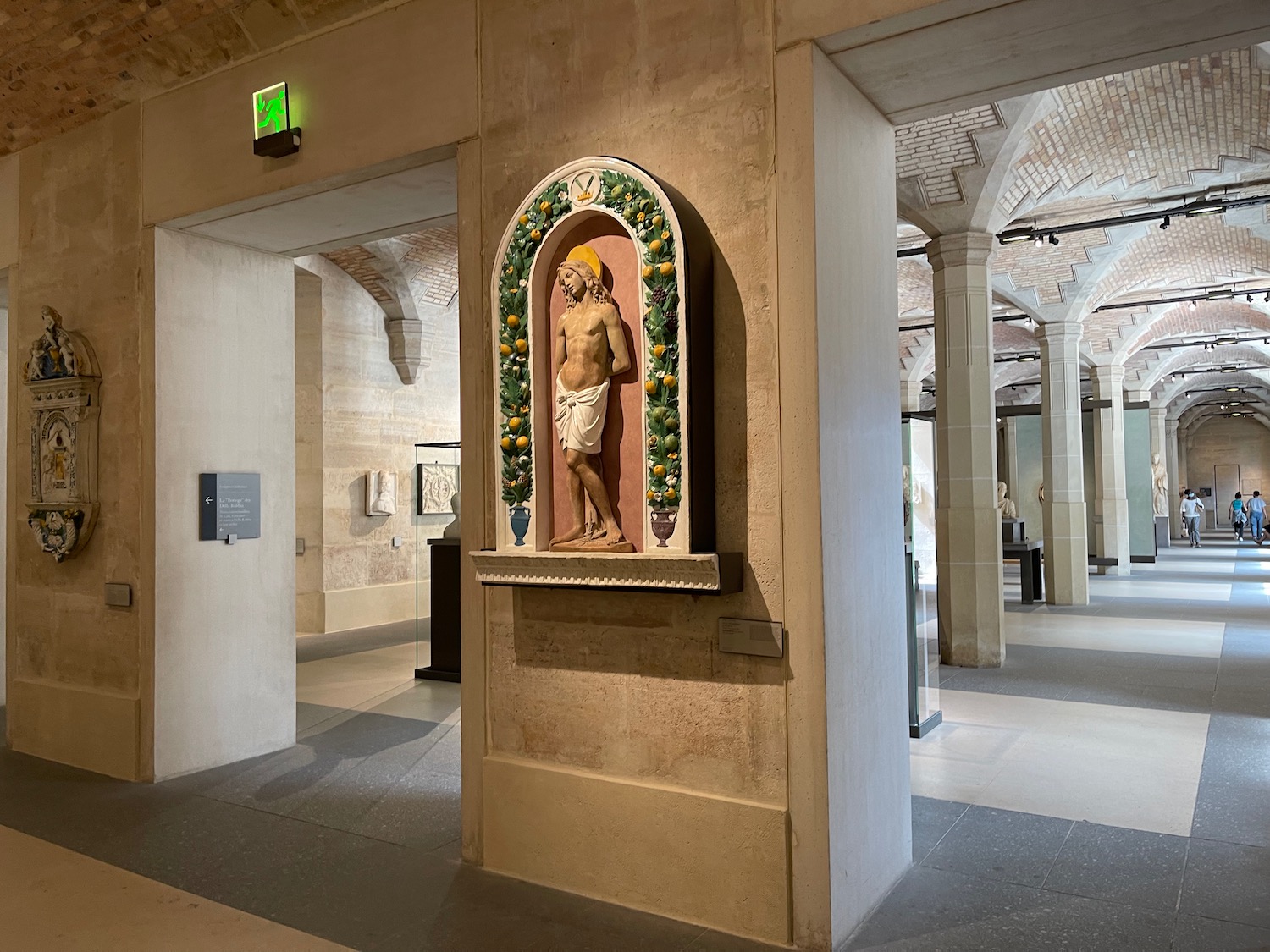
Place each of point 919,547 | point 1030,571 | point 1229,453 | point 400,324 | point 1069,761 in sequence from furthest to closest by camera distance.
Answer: point 1229,453
point 1030,571
point 400,324
point 919,547
point 1069,761

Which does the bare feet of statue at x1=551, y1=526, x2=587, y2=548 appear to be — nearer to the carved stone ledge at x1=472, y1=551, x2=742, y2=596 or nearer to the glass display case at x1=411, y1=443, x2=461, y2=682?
the carved stone ledge at x1=472, y1=551, x2=742, y2=596

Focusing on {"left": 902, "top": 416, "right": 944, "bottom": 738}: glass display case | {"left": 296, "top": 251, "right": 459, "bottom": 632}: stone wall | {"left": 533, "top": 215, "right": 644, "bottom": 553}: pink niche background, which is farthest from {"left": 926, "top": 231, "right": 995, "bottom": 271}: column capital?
{"left": 296, "top": 251, "right": 459, "bottom": 632}: stone wall

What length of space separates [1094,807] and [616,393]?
3446mm

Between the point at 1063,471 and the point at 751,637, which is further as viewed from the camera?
the point at 1063,471

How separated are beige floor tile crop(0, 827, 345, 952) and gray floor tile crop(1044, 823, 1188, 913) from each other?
10.0 feet

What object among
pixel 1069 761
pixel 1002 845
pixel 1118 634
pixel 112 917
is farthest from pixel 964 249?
pixel 112 917

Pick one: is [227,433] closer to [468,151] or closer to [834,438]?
Result: [468,151]

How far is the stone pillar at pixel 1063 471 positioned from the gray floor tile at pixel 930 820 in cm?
1018

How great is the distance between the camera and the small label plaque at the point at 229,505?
20.0 feet

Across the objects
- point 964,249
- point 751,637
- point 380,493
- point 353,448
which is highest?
point 964,249

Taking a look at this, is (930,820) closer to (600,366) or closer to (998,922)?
(998,922)

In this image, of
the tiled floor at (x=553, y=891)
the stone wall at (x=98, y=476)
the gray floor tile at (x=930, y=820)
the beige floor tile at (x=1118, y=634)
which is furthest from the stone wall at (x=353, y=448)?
the gray floor tile at (x=930, y=820)

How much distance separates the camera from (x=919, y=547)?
6.46m

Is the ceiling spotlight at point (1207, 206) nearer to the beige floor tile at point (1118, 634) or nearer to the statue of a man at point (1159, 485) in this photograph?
the beige floor tile at point (1118, 634)
